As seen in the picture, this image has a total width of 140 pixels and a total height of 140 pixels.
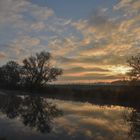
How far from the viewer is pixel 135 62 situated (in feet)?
196

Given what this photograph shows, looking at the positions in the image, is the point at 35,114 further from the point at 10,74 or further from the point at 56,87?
the point at 10,74

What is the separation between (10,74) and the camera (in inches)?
5369

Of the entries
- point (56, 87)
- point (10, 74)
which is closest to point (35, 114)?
point (56, 87)

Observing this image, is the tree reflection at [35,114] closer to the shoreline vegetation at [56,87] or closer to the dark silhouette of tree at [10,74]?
the shoreline vegetation at [56,87]

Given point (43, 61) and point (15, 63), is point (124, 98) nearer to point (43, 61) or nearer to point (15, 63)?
point (43, 61)

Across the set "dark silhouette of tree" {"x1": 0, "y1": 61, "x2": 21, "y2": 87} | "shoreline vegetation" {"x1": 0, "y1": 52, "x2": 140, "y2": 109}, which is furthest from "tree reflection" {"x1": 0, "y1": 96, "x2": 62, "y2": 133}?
"dark silhouette of tree" {"x1": 0, "y1": 61, "x2": 21, "y2": 87}

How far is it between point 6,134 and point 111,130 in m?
8.17

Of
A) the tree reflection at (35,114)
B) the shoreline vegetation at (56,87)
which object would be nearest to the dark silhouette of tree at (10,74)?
the shoreline vegetation at (56,87)

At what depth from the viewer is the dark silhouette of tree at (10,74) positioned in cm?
12900

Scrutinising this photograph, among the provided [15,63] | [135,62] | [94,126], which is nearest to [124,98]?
[135,62]

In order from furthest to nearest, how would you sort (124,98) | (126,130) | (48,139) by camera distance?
(124,98), (126,130), (48,139)

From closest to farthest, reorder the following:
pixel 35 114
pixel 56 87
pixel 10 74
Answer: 1. pixel 35 114
2. pixel 56 87
3. pixel 10 74

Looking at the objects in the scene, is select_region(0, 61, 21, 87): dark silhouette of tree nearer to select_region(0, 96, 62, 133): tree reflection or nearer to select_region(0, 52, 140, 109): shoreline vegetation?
select_region(0, 52, 140, 109): shoreline vegetation

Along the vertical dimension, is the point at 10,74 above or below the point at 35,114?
above
